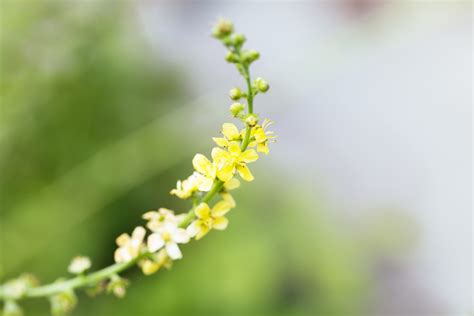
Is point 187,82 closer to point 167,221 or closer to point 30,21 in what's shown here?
point 30,21

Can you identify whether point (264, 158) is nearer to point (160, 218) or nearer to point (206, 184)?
point (160, 218)

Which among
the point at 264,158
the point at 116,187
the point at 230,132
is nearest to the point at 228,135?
the point at 230,132

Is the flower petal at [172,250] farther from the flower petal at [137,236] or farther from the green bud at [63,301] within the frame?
the green bud at [63,301]

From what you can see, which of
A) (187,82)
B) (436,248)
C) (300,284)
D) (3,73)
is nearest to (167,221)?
Result: (3,73)

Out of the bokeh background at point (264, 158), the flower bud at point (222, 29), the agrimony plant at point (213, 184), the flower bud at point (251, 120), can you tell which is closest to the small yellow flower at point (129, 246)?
the agrimony plant at point (213, 184)

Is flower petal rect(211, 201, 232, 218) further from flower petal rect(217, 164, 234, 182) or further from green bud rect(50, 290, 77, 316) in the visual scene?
green bud rect(50, 290, 77, 316)

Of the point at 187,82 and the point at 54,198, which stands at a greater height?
the point at 187,82
